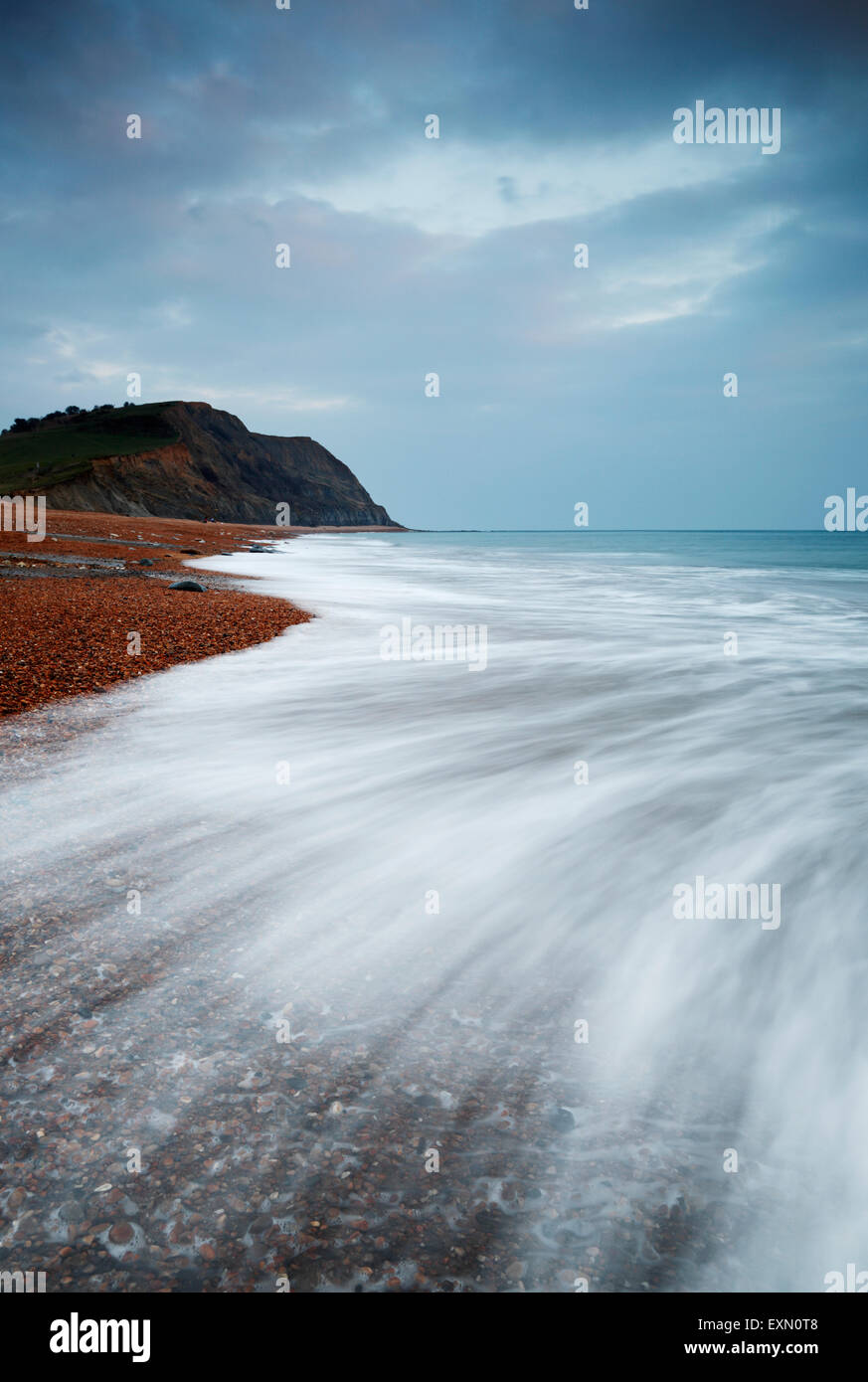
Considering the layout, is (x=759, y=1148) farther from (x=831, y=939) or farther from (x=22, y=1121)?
(x=22, y=1121)

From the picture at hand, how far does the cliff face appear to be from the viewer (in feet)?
282

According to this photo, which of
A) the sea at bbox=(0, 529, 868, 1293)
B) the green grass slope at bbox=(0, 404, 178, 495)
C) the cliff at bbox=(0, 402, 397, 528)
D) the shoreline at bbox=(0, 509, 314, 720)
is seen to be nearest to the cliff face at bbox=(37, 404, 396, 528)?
the cliff at bbox=(0, 402, 397, 528)

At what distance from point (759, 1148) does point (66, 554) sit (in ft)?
76.9

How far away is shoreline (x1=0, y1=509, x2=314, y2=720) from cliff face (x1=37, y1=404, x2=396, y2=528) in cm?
6612

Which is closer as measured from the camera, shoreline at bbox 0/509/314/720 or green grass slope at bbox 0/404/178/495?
shoreline at bbox 0/509/314/720

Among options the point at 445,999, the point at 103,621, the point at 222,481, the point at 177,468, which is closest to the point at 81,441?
the point at 222,481

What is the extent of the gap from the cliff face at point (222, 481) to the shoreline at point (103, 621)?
6612 cm

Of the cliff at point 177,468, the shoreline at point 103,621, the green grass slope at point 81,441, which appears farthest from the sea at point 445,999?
the green grass slope at point 81,441

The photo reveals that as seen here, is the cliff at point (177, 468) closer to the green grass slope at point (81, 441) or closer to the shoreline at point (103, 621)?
the green grass slope at point (81, 441)

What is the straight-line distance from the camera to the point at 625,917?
4.13m

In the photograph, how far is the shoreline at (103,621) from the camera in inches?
321

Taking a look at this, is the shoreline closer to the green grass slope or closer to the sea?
the sea

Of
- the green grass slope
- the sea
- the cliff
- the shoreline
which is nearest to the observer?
the sea
